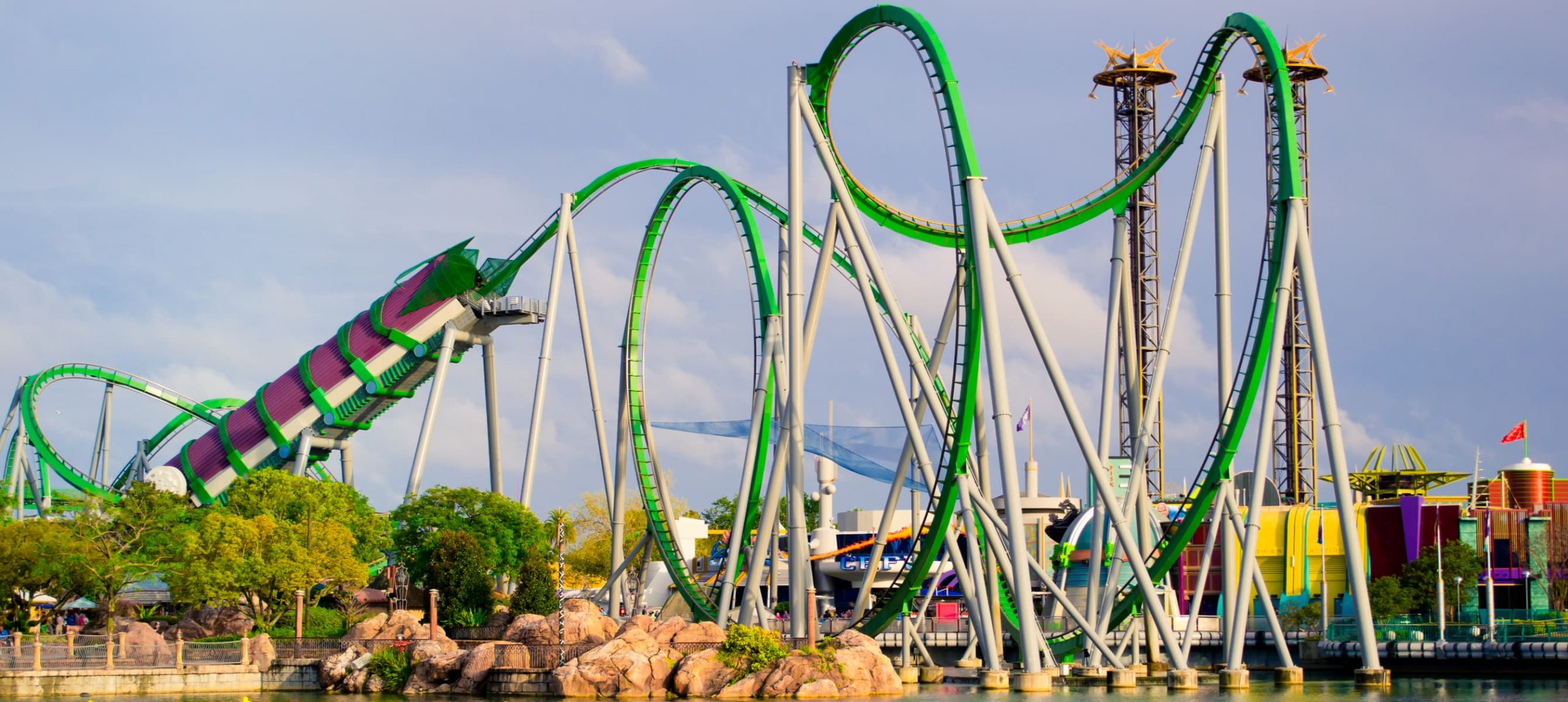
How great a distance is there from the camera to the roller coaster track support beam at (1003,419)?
1121 inches

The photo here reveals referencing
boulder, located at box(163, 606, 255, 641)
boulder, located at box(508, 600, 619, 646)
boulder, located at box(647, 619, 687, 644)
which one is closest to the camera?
boulder, located at box(647, 619, 687, 644)

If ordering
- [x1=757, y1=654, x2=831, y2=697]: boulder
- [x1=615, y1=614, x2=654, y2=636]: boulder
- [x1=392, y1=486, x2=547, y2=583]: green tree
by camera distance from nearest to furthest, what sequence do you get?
1. [x1=757, y1=654, x2=831, y2=697]: boulder
2. [x1=615, y1=614, x2=654, y2=636]: boulder
3. [x1=392, y1=486, x2=547, y2=583]: green tree

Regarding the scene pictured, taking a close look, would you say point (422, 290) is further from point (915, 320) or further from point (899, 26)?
point (899, 26)

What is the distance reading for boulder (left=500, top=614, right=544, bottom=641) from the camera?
36.3m

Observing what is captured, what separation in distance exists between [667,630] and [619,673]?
6.67 ft

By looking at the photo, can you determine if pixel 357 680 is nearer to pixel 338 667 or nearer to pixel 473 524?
pixel 338 667

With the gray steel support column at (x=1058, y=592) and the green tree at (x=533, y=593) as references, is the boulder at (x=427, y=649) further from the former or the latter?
the gray steel support column at (x=1058, y=592)

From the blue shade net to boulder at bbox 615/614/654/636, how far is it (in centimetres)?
2539

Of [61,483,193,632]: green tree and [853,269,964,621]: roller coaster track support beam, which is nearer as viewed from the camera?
[853,269,964,621]: roller coaster track support beam

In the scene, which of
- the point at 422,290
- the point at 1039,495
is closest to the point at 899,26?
the point at 422,290

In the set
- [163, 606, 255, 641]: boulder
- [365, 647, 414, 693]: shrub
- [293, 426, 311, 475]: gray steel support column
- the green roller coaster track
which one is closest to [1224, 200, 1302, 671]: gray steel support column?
the green roller coaster track

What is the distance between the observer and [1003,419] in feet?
95.6

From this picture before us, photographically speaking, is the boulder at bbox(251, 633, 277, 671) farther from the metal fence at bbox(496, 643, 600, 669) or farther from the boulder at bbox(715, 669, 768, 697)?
the boulder at bbox(715, 669, 768, 697)

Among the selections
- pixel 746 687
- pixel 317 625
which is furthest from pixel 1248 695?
pixel 317 625
